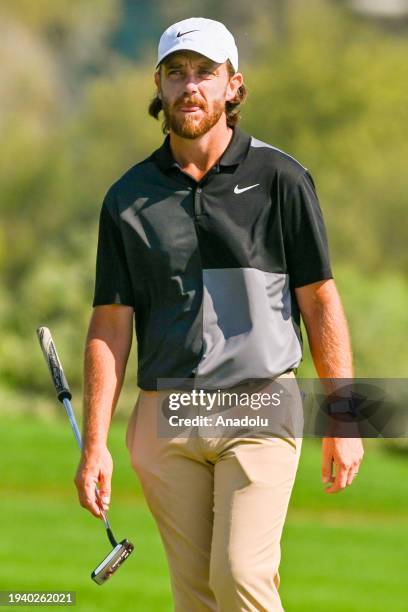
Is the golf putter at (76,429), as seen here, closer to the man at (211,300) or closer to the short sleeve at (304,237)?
the man at (211,300)

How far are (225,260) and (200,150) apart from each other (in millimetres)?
401

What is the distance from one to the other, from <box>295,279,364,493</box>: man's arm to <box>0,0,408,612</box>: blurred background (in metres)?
6.27

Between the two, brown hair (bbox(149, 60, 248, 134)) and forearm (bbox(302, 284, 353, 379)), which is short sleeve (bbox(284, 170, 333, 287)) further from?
brown hair (bbox(149, 60, 248, 134))

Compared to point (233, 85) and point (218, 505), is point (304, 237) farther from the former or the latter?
point (218, 505)

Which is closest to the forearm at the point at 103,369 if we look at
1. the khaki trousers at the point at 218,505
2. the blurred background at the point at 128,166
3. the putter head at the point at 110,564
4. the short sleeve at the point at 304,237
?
the khaki trousers at the point at 218,505

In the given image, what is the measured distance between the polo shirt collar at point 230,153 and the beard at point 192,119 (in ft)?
0.31

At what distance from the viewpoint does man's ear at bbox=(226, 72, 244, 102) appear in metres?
4.70

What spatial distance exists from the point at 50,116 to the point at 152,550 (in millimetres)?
37142

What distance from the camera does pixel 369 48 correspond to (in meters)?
48.3

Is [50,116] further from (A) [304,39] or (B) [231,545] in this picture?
(B) [231,545]

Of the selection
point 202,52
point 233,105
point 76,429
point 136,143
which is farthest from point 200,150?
point 136,143

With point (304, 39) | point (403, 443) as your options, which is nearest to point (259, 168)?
point (403, 443)

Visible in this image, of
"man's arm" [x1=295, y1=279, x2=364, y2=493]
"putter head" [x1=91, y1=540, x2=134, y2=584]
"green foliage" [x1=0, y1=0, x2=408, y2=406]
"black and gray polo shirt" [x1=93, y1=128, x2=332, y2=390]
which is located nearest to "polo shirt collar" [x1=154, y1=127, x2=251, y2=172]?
"black and gray polo shirt" [x1=93, y1=128, x2=332, y2=390]

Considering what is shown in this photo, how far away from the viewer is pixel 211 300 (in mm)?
4523
